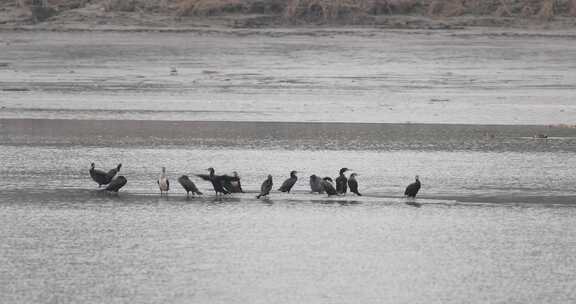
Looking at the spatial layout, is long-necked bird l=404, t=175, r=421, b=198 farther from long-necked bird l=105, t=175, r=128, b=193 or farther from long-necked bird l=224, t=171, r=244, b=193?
long-necked bird l=105, t=175, r=128, b=193

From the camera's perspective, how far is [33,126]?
20.7 m

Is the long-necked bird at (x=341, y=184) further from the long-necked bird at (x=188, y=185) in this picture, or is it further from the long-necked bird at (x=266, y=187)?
the long-necked bird at (x=188, y=185)

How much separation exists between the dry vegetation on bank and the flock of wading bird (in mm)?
27153

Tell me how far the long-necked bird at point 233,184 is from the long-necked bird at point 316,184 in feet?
2.87

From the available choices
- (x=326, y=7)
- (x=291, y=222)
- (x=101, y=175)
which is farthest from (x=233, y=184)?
(x=326, y=7)

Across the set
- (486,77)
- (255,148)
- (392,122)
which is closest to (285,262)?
(255,148)

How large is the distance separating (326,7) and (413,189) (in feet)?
93.0

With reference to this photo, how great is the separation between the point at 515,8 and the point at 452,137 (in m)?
22.6

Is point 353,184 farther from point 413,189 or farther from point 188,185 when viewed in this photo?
point 188,185

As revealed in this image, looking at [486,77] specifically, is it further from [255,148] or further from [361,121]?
[255,148]

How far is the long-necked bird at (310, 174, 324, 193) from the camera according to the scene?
14.4m

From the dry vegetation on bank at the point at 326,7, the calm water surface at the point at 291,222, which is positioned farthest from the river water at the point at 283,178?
the dry vegetation on bank at the point at 326,7

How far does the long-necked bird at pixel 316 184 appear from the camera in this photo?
14.4 meters

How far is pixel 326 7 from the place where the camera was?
4184cm
